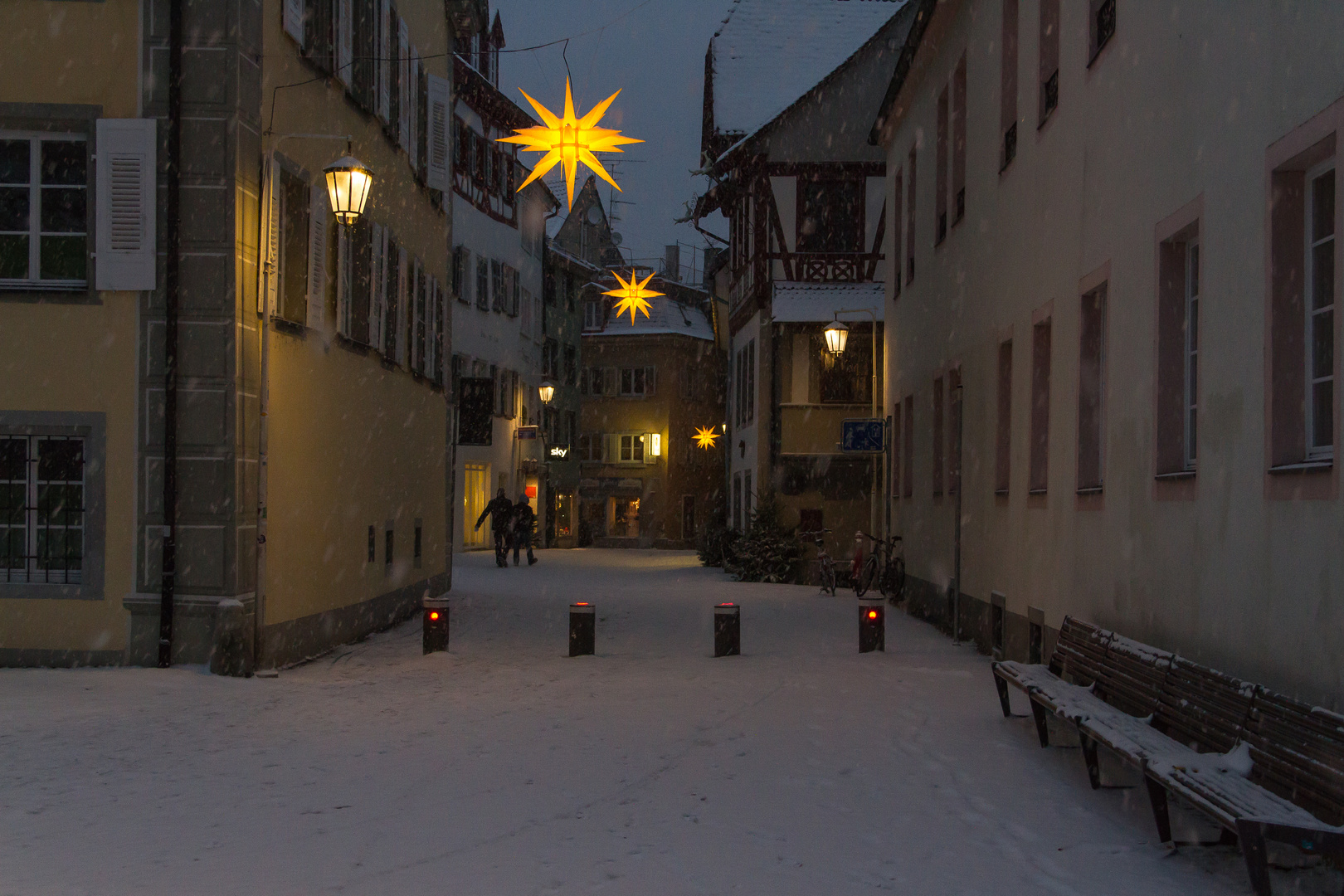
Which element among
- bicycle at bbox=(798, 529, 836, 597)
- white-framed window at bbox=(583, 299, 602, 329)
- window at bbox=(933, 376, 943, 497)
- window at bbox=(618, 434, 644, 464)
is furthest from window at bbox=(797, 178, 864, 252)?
white-framed window at bbox=(583, 299, 602, 329)

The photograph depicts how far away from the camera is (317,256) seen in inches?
545

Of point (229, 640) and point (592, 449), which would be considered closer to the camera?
point (229, 640)

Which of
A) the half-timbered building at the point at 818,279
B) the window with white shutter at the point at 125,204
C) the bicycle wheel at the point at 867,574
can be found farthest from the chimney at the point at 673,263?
the window with white shutter at the point at 125,204

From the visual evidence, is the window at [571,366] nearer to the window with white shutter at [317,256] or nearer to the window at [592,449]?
Result: the window at [592,449]

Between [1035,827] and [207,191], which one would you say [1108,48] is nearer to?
[1035,827]

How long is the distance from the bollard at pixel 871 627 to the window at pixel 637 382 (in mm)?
40771

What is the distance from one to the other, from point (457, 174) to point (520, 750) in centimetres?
2869

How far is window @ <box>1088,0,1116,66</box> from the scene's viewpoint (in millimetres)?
10797

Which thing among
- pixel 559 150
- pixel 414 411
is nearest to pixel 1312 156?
pixel 559 150

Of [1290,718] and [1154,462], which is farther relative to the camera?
[1154,462]

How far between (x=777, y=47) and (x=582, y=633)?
23.9 m

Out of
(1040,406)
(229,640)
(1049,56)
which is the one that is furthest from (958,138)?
(229,640)

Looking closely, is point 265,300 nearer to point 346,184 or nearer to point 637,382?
point 346,184

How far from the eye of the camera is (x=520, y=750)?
8.80 m
